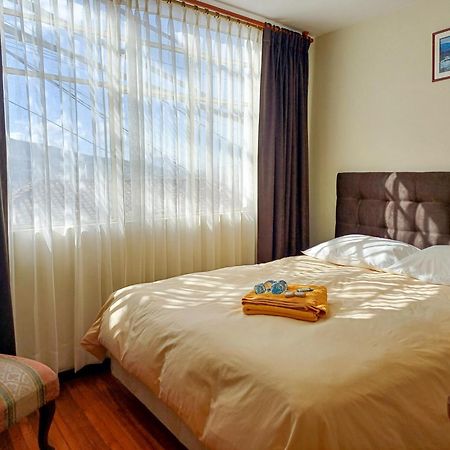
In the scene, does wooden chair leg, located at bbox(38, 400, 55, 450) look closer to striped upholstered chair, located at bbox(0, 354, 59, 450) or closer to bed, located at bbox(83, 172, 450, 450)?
striped upholstered chair, located at bbox(0, 354, 59, 450)

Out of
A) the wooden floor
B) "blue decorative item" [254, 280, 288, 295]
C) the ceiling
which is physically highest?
the ceiling

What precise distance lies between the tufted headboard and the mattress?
0.81 meters

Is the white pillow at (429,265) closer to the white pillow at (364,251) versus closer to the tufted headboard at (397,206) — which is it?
the white pillow at (364,251)

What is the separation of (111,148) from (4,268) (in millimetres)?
950

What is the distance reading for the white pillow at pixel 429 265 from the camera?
2.41 m

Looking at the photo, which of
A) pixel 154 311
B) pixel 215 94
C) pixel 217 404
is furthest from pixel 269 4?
pixel 217 404

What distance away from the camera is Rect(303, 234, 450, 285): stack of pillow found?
2.46 meters

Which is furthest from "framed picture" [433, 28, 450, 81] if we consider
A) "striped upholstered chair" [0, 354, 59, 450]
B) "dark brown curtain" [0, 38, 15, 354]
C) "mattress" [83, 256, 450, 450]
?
"striped upholstered chair" [0, 354, 59, 450]

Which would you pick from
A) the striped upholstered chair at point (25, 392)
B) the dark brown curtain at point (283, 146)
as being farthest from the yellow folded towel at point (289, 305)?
the dark brown curtain at point (283, 146)

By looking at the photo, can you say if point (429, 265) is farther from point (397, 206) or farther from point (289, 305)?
point (289, 305)

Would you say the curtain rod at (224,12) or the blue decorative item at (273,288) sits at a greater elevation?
the curtain rod at (224,12)

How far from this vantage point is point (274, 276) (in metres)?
2.58

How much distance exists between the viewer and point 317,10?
3.14 metres

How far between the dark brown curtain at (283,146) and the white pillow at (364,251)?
0.47m
